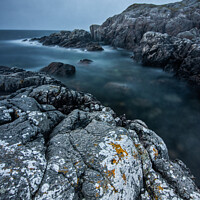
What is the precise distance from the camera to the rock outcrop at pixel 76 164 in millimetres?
3518

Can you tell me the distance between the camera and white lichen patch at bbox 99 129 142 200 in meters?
3.81

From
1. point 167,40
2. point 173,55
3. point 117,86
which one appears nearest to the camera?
point 117,86

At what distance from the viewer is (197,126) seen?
12.7 m

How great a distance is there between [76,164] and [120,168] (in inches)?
63.1

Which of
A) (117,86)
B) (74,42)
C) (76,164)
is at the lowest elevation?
(117,86)

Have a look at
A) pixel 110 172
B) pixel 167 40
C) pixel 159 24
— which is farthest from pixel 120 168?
pixel 159 24

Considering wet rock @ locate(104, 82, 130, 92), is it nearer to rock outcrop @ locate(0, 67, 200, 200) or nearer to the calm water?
the calm water

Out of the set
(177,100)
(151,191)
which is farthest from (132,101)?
(151,191)

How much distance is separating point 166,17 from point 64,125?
67.2 metres

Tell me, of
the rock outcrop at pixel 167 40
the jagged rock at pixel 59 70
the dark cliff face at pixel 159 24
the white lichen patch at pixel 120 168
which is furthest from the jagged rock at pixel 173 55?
the white lichen patch at pixel 120 168

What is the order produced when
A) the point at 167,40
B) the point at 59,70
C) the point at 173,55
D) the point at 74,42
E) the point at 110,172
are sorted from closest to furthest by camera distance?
the point at 110,172
the point at 59,70
the point at 173,55
the point at 167,40
the point at 74,42

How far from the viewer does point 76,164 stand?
164 inches

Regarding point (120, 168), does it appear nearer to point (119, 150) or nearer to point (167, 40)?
point (119, 150)

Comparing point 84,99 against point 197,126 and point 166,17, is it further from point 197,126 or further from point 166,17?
point 166,17
